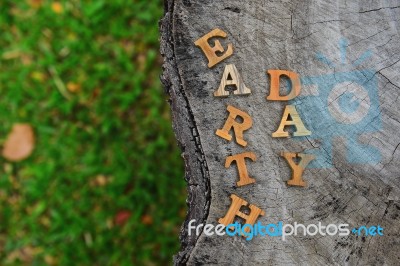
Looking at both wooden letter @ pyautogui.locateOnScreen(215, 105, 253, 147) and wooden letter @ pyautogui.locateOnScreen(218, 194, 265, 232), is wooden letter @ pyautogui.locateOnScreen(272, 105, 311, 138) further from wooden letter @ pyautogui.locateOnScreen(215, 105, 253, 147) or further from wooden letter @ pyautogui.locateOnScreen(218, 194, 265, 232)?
wooden letter @ pyautogui.locateOnScreen(218, 194, 265, 232)

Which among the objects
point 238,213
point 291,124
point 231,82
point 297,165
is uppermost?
point 231,82

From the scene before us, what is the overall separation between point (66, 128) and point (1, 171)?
320mm

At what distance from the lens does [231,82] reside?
1.36 m

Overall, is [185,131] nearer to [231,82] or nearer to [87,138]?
[231,82]

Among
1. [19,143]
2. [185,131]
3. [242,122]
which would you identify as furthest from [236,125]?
[19,143]

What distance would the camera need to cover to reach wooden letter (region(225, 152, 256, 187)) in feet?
4.48

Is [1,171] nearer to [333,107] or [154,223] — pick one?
[154,223]

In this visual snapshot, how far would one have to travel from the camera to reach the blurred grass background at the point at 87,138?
7.22 feet

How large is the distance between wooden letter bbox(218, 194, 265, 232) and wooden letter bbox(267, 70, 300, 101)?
267 mm

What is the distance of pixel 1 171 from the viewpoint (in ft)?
7.48

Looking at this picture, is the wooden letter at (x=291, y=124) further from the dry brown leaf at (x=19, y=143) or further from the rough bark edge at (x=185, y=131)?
the dry brown leaf at (x=19, y=143)

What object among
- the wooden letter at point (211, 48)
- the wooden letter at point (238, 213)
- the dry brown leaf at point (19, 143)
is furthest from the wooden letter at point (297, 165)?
the dry brown leaf at point (19, 143)

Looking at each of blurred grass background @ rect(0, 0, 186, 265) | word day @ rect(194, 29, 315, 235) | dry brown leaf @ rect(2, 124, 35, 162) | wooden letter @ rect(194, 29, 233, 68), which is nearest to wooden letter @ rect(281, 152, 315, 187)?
word day @ rect(194, 29, 315, 235)

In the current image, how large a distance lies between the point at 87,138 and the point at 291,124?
116 centimetres
